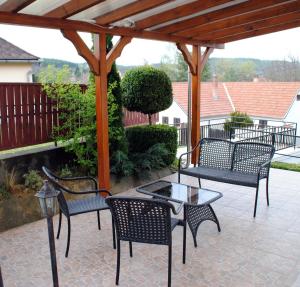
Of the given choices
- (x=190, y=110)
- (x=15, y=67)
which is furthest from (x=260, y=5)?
(x=15, y=67)

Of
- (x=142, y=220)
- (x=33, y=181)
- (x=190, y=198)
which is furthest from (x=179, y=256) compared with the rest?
(x=33, y=181)

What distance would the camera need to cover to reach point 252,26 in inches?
209

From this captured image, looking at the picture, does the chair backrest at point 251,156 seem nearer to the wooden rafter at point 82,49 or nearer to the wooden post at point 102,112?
the wooden post at point 102,112

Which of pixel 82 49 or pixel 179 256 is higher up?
pixel 82 49

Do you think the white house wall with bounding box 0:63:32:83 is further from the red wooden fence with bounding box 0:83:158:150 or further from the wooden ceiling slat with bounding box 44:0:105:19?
the wooden ceiling slat with bounding box 44:0:105:19

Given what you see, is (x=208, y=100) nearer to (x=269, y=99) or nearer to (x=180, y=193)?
(x=269, y=99)

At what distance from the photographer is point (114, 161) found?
522cm

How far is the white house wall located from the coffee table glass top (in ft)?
29.1

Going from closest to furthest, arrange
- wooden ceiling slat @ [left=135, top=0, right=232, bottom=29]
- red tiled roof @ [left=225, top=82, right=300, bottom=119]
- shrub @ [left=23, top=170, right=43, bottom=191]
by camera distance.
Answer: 1. wooden ceiling slat @ [left=135, top=0, right=232, bottom=29]
2. shrub @ [left=23, top=170, right=43, bottom=191]
3. red tiled roof @ [left=225, top=82, right=300, bottom=119]

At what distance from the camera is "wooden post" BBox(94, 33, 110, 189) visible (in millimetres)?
4320

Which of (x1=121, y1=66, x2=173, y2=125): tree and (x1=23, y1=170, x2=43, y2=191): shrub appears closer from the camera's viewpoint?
(x1=23, y1=170, x2=43, y2=191): shrub

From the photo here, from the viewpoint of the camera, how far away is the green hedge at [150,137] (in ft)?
19.8

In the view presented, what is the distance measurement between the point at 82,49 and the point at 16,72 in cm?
793

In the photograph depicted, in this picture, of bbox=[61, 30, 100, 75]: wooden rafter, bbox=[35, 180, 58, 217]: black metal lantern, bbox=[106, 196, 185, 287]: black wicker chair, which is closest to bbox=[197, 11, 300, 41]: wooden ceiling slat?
bbox=[61, 30, 100, 75]: wooden rafter
